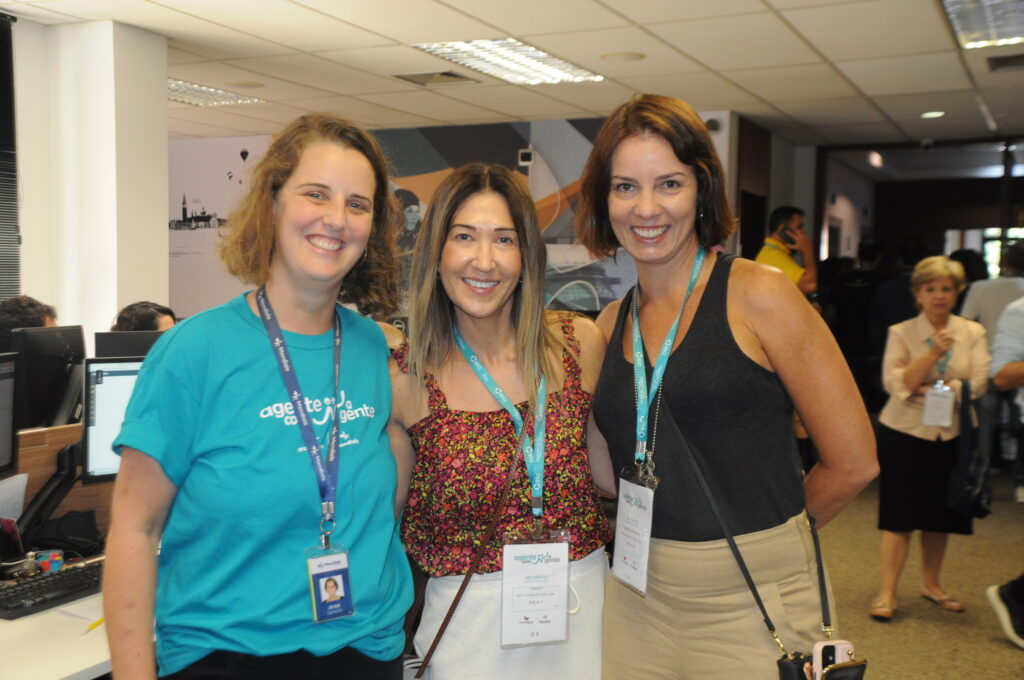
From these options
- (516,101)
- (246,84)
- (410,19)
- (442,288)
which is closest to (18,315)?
(410,19)

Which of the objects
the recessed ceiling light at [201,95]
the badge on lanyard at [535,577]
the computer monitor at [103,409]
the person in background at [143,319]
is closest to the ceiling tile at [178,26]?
the recessed ceiling light at [201,95]

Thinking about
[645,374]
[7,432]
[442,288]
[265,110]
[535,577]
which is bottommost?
[535,577]

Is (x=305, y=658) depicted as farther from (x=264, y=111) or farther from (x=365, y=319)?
(x=264, y=111)

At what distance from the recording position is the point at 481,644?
1584 mm

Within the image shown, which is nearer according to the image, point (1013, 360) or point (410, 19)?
point (1013, 360)

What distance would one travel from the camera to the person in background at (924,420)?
3844mm

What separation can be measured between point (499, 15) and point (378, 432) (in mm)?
3824

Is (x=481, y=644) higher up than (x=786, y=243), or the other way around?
(x=786, y=243)

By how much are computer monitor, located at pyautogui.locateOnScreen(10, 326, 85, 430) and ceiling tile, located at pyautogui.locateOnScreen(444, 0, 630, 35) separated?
8.94ft

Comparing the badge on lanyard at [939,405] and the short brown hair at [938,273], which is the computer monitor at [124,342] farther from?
the short brown hair at [938,273]

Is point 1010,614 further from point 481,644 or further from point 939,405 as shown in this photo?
point 481,644

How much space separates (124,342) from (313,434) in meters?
1.92

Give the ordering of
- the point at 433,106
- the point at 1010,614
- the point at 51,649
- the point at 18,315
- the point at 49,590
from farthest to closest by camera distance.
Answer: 1. the point at 433,106
2. the point at 18,315
3. the point at 1010,614
4. the point at 49,590
5. the point at 51,649

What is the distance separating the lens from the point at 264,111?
25.7ft
